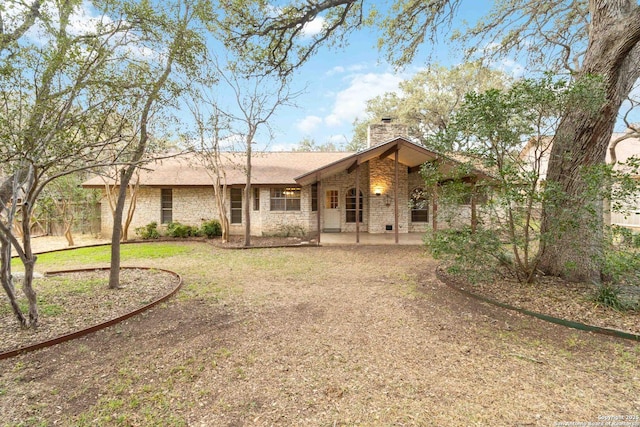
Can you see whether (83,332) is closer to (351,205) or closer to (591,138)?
(591,138)

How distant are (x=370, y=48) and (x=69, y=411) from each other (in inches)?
364

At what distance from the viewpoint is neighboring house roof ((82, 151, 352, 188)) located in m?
11.9

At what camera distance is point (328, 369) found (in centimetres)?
278

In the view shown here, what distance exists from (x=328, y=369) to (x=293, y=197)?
9.87 m

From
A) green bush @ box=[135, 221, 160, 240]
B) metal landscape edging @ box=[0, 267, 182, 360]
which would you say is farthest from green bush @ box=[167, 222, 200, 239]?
metal landscape edging @ box=[0, 267, 182, 360]

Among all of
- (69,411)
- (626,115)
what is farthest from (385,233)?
(69,411)

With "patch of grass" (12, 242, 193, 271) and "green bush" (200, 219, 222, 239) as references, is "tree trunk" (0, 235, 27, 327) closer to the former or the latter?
"patch of grass" (12, 242, 193, 271)

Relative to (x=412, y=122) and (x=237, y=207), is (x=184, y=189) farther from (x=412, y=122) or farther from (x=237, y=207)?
(x=412, y=122)

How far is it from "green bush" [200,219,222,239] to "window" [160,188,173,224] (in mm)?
1792

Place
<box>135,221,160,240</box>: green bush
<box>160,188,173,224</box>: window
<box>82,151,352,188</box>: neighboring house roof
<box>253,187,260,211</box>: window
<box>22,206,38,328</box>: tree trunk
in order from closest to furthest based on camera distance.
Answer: <box>22,206,38,328</box>: tree trunk
<box>82,151,352,188</box>: neighboring house roof
<box>135,221,160,240</box>: green bush
<box>253,187,260,211</box>: window
<box>160,188,173,224</box>: window

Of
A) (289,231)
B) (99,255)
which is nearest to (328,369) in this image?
(99,255)

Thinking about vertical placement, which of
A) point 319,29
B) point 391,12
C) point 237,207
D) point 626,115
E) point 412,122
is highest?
point 412,122

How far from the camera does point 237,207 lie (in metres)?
12.9

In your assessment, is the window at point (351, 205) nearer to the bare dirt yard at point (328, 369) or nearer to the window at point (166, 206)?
the window at point (166, 206)
